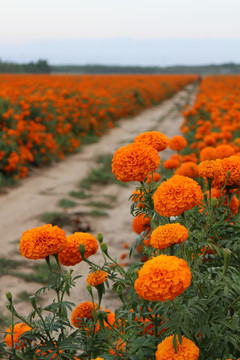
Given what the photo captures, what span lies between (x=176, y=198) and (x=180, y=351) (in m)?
0.46

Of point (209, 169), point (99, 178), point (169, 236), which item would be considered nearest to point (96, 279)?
point (169, 236)

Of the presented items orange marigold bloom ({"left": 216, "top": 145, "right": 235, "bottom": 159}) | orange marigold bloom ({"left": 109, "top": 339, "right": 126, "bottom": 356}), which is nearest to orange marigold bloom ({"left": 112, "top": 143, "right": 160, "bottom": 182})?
orange marigold bloom ({"left": 109, "top": 339, "right": 126, "bottom": 356})

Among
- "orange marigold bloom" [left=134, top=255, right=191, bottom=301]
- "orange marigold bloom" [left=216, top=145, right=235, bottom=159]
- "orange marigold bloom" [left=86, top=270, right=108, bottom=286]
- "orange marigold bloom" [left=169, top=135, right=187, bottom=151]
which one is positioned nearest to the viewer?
"orange marigold bloom" [left=134, top=255, right=191, bottom=301]

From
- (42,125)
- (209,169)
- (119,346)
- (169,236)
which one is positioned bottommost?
(42,125)

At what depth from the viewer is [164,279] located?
103cm

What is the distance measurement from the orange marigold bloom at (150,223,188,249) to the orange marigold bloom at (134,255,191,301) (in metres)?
0.11

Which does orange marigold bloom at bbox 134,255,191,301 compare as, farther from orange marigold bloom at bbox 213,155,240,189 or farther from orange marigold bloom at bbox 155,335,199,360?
orange marigold bloom at bbox 213,155,240,189

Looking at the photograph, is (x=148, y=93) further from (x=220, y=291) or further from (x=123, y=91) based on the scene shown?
(x=220, y=291)

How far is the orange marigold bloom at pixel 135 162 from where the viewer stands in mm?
1452

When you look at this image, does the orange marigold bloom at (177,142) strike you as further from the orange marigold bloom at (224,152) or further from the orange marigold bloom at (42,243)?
the orange marigold bloom at (42,243)

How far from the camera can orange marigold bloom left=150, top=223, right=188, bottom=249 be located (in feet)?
3.89

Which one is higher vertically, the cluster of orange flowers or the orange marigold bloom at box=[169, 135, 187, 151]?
the orange marigold bloom at box=[169, 135, 187, 151]

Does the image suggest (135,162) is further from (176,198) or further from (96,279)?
(96,279)

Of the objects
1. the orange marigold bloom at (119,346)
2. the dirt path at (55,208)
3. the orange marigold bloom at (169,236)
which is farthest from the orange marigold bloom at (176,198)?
the dirt path at (55,208)
